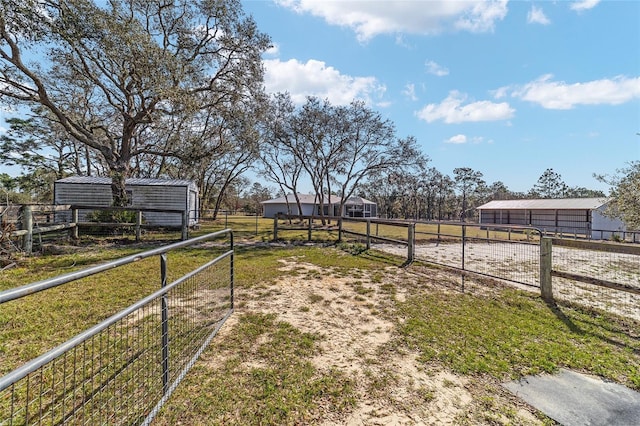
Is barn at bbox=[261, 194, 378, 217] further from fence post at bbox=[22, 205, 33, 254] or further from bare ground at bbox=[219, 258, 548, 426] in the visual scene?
bare ground at bbox=[219, 258, 548, 426]

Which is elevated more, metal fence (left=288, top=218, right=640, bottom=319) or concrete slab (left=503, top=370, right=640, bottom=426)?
metal fence (left=288, top=218, right=640, bottom=319)

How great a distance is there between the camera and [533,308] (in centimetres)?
422

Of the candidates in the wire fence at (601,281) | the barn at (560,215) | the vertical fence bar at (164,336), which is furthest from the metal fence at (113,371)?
the barn at (560,215)

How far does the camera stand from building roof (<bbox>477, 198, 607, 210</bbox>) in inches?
938

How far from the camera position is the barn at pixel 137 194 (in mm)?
14938

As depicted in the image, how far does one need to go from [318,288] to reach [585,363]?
11.4ft

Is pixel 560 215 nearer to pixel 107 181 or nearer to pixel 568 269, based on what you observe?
pixel 568 269

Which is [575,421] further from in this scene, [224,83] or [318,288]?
[224,83]

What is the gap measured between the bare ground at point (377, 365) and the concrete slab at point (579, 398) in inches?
6.3

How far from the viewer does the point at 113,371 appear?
243cm

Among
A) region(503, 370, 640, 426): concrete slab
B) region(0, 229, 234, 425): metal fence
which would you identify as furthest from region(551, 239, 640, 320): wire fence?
region(0, 229, 234, 425): metal fence

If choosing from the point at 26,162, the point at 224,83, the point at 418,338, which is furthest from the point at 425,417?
the point at 26,162

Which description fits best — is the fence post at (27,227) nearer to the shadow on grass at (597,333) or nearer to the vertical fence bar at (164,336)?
the vertical fence bar at (164,336)

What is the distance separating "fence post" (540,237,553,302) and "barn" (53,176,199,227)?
48.6ft
